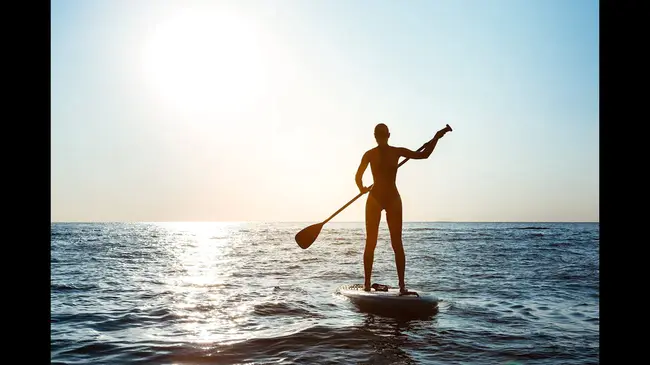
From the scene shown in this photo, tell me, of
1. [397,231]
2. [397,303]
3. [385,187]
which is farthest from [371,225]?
[397,303]

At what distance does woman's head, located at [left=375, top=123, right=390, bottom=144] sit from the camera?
7441 millimetres

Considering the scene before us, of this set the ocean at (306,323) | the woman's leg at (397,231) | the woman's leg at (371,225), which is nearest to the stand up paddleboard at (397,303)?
the ocean at (306,323)

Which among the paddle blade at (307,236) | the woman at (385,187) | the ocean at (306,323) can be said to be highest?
the woman at (385,187)

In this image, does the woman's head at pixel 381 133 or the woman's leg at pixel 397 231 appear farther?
the woman's head at pixel 381 133

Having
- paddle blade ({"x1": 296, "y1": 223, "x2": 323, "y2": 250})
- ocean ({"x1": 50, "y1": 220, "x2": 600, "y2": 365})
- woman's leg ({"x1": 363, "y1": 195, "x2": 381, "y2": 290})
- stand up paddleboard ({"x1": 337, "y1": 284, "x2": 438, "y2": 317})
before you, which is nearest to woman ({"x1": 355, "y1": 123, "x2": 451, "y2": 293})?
woman's leg ({"x1": 363, "y1": 195, "x2": 381, "y2": 290})

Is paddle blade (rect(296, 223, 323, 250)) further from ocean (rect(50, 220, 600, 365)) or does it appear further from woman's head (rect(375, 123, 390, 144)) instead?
woman's head (rect(375, 123, 390, 144))

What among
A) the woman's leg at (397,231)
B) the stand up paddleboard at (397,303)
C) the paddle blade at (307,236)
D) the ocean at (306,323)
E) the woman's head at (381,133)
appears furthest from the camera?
the paddle blade at (307,236)

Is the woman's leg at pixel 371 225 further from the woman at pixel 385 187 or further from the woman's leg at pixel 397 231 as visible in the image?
the woman's leg at pixel 397 231

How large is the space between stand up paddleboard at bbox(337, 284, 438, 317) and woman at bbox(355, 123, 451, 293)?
0.40 m

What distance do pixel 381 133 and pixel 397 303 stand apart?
2.52 m

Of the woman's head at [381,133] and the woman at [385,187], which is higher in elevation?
the woman's head at [381,133]

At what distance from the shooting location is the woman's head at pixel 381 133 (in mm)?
7441
